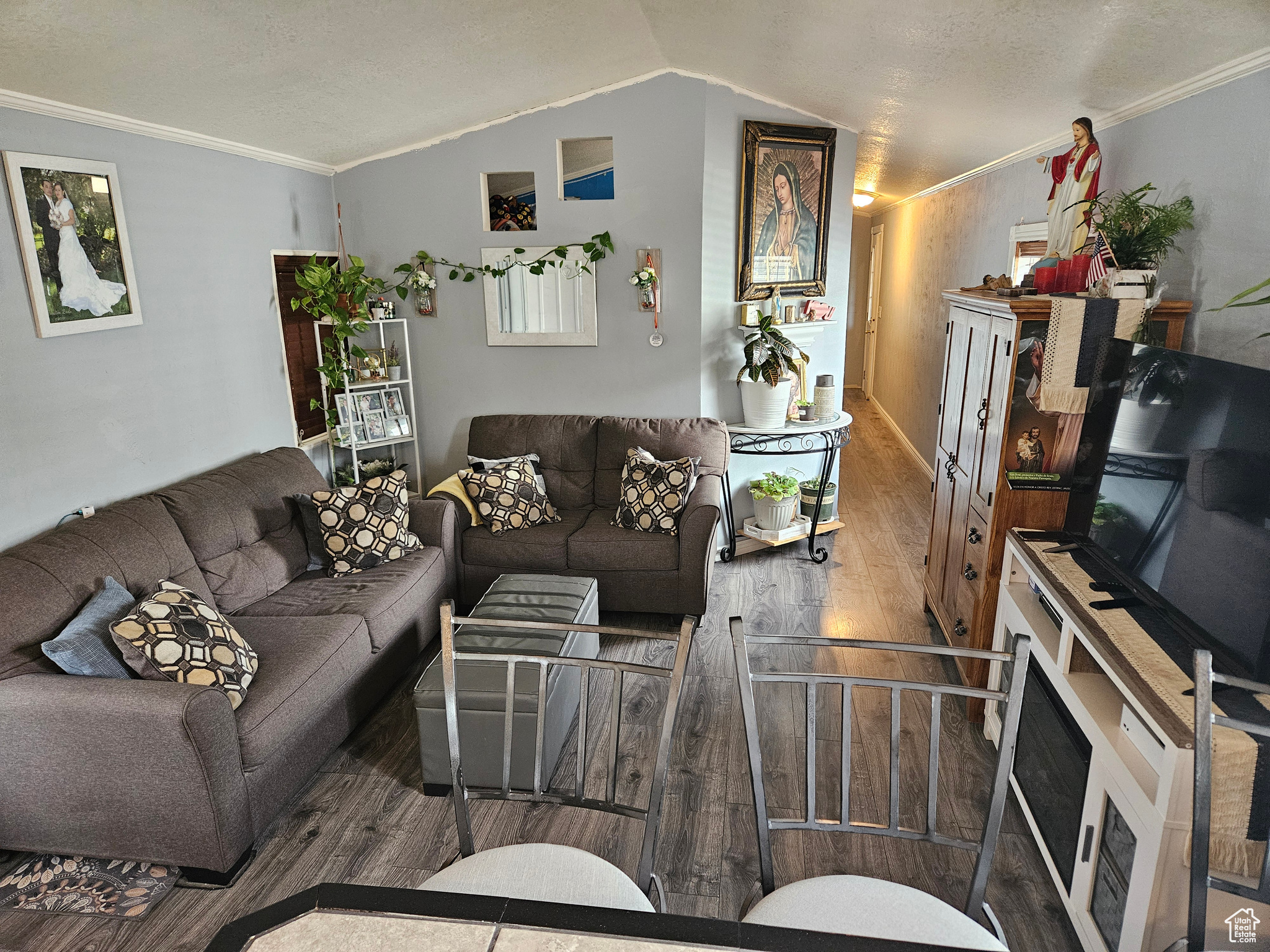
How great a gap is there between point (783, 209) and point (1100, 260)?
2.40 meters

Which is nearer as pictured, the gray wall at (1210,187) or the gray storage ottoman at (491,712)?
the gray wall at (1210,187)

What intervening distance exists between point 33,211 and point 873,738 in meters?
3.49

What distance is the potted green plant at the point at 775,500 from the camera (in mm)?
4648

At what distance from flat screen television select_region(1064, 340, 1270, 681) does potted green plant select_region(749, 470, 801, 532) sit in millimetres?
2174

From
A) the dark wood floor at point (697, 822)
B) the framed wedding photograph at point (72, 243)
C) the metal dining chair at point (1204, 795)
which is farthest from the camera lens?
the framed wedding photograph at point (72, 243)

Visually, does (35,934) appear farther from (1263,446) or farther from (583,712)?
(1263,446)

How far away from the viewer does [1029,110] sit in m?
3.33

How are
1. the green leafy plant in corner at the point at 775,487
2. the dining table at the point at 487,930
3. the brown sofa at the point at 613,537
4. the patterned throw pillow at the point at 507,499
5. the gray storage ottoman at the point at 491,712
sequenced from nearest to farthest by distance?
the dining table at the point at 487,930, the gray storage ottoman at the point at 491,712, the brown sofa at the point at 613,537, the patterned throw pillow at the point at 507,499, the green leafy plant in corner at the point at 775,487

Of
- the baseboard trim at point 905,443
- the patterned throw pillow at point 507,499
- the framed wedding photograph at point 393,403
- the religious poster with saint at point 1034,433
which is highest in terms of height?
the religious poster with saint at point 1034,433

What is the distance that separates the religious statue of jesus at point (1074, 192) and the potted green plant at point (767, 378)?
171 centimetres

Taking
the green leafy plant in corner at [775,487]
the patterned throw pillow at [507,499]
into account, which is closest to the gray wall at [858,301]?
the green leafy plant in corner at [775,487]

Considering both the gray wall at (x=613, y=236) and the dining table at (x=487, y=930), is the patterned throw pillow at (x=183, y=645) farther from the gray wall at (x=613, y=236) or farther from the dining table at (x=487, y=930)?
the gray wall at (x=613, y=236)

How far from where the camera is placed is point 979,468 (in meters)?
3.05

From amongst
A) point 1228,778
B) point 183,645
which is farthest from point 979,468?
point 183,645
